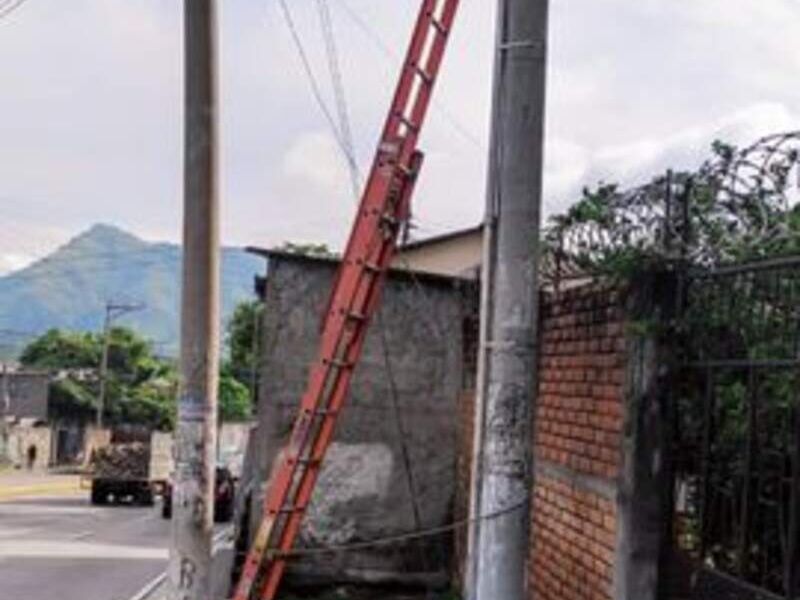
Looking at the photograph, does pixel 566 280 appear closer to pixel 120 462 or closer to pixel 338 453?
pixel 338 453

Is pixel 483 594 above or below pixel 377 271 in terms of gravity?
below

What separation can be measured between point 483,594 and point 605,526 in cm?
164

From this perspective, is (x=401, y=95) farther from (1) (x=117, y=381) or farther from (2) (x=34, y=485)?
(1) (x=117, y=381)

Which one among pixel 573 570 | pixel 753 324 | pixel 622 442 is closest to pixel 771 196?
pixel 753 324

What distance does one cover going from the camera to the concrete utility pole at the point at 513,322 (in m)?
6.13

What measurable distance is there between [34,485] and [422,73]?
2072 inches

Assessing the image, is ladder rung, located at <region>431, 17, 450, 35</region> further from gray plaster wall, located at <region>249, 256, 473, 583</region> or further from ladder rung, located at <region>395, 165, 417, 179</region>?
gray plaster wall, located at <region>249, 256, 473, 583</region>

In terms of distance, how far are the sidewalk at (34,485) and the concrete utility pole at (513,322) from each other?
41.6m

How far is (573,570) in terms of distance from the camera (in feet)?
27.4

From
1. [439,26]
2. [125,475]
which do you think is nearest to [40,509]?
[125,475]

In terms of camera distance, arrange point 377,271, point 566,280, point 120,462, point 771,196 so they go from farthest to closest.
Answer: point 120,462 → point 377,271 → point 566,280 → point 771,196

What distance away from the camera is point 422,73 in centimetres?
1024

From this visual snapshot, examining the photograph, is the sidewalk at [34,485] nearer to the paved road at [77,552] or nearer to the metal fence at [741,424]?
the paved road at [77,552]

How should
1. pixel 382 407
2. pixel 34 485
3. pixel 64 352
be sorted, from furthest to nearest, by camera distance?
pixel 64 352 < pixel 34 485 < pixel 382 407
